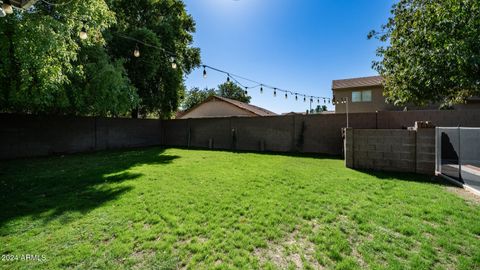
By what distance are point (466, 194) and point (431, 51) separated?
17.7ft

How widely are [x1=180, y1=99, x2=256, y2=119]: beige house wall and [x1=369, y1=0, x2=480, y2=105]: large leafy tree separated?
32.2 feet

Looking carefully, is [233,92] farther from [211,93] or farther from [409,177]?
[409,177]

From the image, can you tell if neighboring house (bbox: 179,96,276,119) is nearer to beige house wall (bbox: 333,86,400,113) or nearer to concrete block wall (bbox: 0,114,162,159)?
concrete block wall (bbox: 0,114,162,159)

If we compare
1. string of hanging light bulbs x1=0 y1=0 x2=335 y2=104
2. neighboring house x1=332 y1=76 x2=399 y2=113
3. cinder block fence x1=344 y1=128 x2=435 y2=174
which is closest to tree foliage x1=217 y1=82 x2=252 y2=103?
string of hanging light bulbs x1=0 y1=0 x2=335 y2=104

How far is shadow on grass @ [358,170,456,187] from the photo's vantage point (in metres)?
4.86

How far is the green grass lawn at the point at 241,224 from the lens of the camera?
2.21 metres

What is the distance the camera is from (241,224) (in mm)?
2900

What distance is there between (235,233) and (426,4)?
10.2m

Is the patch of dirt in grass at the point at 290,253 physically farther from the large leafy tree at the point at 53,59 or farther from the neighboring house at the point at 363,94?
the neighboring house at the point at 363,94

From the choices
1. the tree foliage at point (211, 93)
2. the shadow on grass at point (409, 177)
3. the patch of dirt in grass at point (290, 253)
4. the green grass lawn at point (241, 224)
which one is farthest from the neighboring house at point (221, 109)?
the tree foliage at point (211, 93)

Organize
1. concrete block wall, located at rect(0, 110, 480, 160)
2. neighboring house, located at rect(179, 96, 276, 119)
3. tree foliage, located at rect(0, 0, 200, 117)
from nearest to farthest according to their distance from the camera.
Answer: tree foliage, located at rect(0, 0, 200, 117)
concrete block wall, located at rect(0, 110, 480, 160)
neighboring house, located at rect(179, 96, 276, 119)

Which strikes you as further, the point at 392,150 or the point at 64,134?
the point at 64,134

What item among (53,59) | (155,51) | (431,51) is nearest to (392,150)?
(431,51)

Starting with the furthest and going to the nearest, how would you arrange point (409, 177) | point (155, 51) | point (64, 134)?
point (155, 51) < point (64, 134) < point (409, 177)
